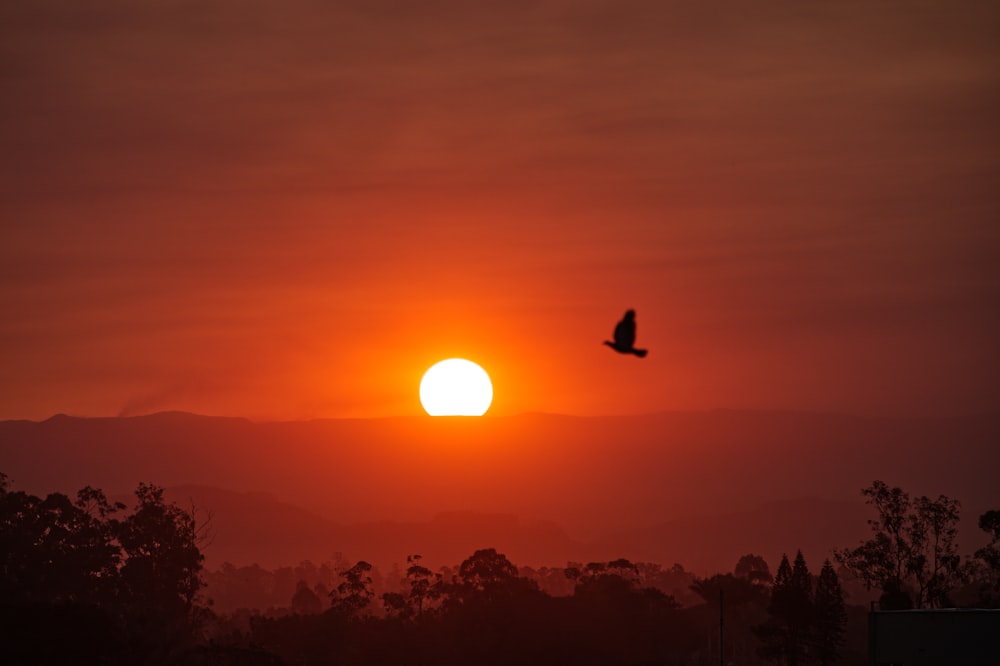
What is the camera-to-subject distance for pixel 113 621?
102125 mm

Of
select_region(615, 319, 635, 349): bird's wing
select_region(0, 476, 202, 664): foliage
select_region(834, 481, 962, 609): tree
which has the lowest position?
select_region(0, 476, 202, 664): foliage

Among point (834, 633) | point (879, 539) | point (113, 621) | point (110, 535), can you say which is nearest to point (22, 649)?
point (113, 621)

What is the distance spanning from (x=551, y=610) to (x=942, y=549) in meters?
41.0

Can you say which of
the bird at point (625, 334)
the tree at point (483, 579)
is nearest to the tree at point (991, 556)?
the tree at point (483, 579)

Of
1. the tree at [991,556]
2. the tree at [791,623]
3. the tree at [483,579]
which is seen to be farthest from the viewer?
the tree at [483,579]

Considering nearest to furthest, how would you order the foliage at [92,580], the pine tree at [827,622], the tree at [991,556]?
the foliage at [92,580] → the tree at [991,556] → the pine tree at [827,622]

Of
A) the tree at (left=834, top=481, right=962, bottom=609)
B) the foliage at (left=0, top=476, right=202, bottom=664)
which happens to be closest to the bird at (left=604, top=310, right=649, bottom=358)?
the foliage at (left=0, top=476, right=202, bottom=664)

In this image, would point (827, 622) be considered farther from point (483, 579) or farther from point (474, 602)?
point (483, 579)

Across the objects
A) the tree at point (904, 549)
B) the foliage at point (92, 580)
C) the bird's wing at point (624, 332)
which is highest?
the tree at point (904, 549)

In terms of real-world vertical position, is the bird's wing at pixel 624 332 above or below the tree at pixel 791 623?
above

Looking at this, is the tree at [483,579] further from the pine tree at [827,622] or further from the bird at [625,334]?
the bird at [625,334]

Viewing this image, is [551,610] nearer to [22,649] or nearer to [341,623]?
[341,623]

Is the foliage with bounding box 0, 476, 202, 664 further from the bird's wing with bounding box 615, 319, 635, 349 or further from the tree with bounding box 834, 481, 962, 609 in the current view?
the tree with bounding box 834, 481, 962, 609

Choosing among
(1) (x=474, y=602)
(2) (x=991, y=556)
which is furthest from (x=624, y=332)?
(1) (x=474, y=602)
